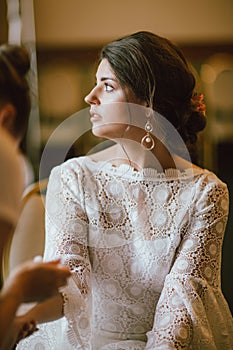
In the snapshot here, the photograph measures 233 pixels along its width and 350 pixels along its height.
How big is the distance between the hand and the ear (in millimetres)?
140

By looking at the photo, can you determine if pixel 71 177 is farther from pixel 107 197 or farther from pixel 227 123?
pixel 227 123

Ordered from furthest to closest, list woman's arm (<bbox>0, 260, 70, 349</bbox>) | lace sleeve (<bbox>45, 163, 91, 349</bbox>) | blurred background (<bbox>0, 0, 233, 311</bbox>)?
1. blurred background (<bbox>0, 0, 233, 311</bbox>)
2. lace sleeve (<bbox>45, 163, 91, 349</bbox>)
3. woman's arm (<bbox>0, 260, 70, 349</bbox>)

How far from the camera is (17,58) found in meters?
0.62

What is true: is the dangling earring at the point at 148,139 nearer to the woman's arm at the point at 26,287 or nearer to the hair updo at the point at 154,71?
the hair updo at the point at 154,71

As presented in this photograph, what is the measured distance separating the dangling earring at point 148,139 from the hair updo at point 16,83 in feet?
1.09

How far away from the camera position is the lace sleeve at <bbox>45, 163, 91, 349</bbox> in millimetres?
850

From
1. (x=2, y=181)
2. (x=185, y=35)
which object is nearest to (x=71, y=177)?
(x=2, y=181)

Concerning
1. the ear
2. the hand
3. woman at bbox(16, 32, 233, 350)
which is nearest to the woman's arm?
the hand

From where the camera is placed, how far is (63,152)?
1067 millimetres

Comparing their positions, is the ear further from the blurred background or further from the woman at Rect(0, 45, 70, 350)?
the blurred background

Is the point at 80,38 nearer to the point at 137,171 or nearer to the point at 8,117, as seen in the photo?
the point at 137,171

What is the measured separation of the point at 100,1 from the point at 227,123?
2.76 ft

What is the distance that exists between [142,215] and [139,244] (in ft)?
0.16

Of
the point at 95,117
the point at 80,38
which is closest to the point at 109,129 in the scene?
the point at 95,117
